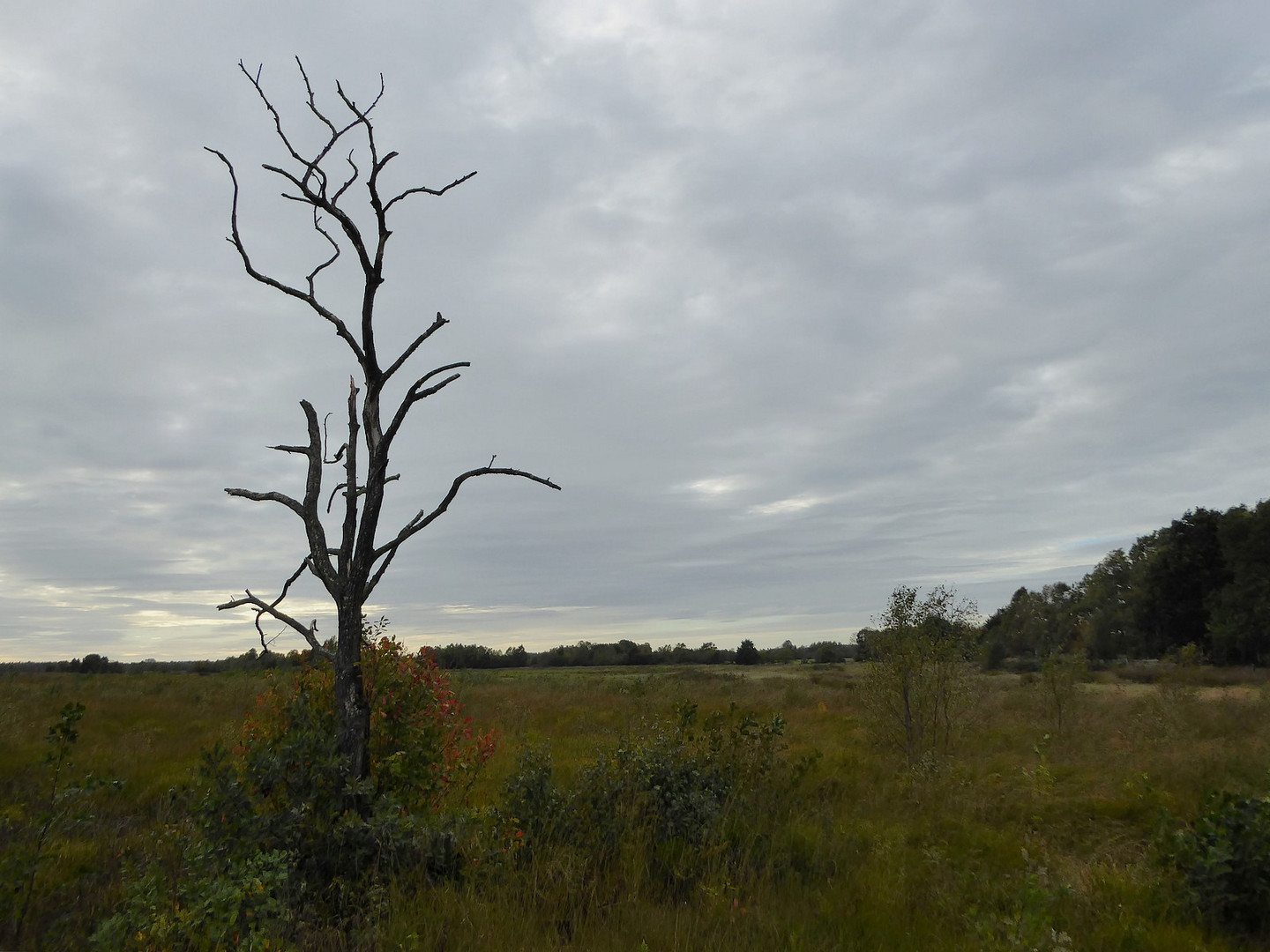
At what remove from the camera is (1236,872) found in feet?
17.6

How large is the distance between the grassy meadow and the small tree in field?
51 cm

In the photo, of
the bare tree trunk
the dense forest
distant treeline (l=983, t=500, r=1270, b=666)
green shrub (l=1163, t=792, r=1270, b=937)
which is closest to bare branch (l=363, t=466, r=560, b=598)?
the bare tree trunk

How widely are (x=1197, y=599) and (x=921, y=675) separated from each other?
49.2 m

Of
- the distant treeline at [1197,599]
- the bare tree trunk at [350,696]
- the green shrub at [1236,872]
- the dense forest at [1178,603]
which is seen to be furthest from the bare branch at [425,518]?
the distant treeline at [1197,599]

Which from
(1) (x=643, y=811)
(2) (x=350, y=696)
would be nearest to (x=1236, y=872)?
(1) (x=643, y=811)

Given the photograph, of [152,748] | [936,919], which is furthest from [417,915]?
[152,748]

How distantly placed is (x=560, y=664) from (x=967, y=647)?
71.6 meters

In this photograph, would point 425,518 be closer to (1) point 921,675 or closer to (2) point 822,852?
(2) point 822,852

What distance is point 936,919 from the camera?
17.4 feet

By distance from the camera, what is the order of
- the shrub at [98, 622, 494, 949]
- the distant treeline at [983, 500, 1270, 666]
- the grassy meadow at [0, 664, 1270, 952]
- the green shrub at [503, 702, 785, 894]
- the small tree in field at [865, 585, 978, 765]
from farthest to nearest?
the distant treeline at [983, 500, 1270, 666]
the small tree in field at [865, 585, 978, 765]
the green shrub at [503, 702, 785, 894]
the grassy meadow at [0, 664, 1270, 952]
the shrub at [98, 622, 494, 949]

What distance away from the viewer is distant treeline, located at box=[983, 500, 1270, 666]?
4156 cm

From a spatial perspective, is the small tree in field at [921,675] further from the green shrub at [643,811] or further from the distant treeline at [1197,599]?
the distant treeline at [1197,599]

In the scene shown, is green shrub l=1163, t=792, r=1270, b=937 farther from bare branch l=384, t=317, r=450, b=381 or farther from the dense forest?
the dense forest

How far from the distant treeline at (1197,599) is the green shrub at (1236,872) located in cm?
3403
